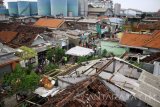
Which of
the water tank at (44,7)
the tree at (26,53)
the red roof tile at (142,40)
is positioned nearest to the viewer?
the tree at (26,53)

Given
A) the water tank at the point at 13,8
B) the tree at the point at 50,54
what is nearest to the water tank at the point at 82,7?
the water tank at the point at 13,8

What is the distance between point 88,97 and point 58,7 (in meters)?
54.9

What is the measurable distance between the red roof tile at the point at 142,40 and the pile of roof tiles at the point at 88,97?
14.5m

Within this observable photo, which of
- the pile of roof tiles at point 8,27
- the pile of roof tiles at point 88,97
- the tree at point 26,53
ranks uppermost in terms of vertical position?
the pile of roof tiles at point 8,27

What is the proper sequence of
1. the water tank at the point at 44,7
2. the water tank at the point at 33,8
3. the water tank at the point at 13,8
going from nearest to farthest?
the water tank at the point at 44,7
the water tank at the point at 13,8
the water tank at the point at 33,8

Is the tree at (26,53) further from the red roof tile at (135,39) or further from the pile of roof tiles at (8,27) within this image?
the pile of roof tiles at (8,27)

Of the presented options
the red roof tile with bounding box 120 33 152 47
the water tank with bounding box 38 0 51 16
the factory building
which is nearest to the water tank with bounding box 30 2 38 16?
the factory building

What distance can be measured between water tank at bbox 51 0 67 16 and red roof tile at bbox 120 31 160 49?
39395 mm

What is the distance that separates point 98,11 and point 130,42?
47.9 meters

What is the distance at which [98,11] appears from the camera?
69625mm

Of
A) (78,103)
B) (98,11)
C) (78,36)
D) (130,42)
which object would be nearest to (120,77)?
(78,103)

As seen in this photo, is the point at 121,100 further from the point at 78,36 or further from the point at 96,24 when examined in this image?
the point at 96,24

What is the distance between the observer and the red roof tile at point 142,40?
22.1 metres

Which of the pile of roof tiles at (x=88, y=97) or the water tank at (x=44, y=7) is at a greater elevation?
the water tank at (x=44, y=7)
